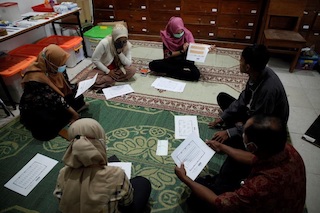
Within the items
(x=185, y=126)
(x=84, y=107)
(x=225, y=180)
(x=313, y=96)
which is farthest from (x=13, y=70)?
(x=313, y=96)

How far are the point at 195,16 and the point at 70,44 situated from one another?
2.12 metres

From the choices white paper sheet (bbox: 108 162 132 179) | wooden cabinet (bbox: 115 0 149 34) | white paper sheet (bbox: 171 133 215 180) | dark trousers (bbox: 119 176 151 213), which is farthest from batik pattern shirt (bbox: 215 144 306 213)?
wooden cabinet (bbox: 115 0 149 34)

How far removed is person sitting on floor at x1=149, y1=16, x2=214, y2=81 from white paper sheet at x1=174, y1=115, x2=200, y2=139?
855mm

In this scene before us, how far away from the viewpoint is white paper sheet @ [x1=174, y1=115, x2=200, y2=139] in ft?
7.18

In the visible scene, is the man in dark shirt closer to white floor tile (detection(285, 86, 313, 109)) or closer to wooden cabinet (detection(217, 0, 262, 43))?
white floor tile (detection(285, 86, 313, 109))

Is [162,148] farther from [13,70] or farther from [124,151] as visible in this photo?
[13,70]

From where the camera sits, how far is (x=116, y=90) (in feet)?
9.28

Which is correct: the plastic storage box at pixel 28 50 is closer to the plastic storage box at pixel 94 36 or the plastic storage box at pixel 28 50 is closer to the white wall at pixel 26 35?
the white wall at pixel 26 35

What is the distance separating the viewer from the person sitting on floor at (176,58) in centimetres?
301

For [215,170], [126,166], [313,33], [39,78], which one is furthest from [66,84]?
[313,33]

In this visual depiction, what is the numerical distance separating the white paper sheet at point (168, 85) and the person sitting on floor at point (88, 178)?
1837mm

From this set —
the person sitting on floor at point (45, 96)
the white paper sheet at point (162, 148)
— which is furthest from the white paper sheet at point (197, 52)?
the person sitting on floor at point (45, 96)

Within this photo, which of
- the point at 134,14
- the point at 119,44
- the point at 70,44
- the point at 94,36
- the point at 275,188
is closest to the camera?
the point at 275,188

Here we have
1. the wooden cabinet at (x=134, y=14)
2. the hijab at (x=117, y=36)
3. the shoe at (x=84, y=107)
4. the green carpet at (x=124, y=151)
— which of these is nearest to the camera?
the green carpet at (x=124, y=151)
